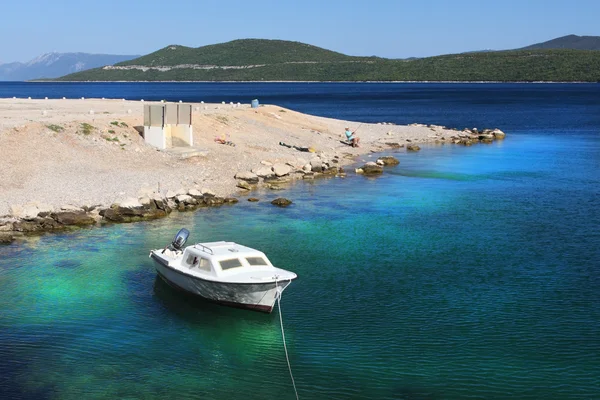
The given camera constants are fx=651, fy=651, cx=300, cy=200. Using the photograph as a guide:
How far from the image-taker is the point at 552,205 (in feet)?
150

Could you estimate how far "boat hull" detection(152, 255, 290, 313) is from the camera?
2549 cm

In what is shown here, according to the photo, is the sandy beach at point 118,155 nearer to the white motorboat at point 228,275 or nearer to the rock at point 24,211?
the rock at point 24,211

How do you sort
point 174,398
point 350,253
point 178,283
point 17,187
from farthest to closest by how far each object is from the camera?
point 17,187 → point 350,253 → point 178,283 → point 174,398

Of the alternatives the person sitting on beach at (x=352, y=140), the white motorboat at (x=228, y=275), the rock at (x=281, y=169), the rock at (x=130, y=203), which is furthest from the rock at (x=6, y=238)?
the person sitting on beach at (x=352, y=140)

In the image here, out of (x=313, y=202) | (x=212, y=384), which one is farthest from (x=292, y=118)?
(x=212, y=384)

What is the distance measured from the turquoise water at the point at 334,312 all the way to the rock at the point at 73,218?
1.90m

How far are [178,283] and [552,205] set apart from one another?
95.7 feet

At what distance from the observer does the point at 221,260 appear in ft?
87.6

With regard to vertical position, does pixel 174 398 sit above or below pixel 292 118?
below

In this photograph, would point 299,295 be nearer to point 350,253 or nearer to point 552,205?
point 350,253

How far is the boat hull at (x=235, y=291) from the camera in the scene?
2549 cm

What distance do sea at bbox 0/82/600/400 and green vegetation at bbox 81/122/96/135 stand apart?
60.3 feet

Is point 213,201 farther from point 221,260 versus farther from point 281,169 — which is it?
point 221,260

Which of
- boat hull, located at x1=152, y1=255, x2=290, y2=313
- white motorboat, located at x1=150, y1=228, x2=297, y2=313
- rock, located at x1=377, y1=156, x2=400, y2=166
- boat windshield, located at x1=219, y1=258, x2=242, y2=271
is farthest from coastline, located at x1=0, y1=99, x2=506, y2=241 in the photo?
boat windshield, located at x1=219, y1=258, x2=242, y2=271
